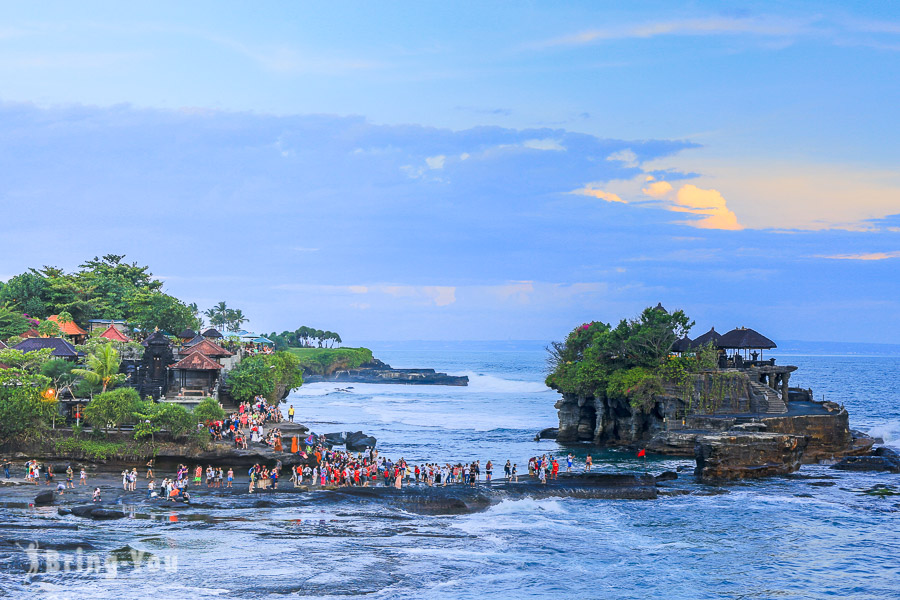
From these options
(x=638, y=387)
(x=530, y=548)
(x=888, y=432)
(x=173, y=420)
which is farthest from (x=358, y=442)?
(x=888, y=432)

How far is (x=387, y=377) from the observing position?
171 m

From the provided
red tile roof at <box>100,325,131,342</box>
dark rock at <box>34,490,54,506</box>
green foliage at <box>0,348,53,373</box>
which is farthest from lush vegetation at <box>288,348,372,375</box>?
dark rock at <box>34,490,54,506</box>

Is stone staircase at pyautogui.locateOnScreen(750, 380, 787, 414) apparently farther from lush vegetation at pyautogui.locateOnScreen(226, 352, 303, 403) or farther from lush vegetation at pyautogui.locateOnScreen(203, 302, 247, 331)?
lush vegetation at pyautogui.locateOnScreen(203, 302, 247, 331)

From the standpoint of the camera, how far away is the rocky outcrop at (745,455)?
158 feet

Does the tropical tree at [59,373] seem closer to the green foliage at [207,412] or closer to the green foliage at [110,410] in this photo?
the green foliage at [110,410]

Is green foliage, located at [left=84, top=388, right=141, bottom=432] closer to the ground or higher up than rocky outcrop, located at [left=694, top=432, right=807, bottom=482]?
higher up

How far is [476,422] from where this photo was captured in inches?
3460

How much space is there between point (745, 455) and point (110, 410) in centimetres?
3972

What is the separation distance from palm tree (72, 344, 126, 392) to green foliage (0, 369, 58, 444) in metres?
3.97

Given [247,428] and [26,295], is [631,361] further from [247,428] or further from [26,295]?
[26,295]

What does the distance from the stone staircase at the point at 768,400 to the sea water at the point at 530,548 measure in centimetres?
985

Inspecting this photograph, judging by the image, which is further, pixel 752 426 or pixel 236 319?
pixel 236 319

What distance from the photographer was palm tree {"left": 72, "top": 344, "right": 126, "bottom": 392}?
50.8 m

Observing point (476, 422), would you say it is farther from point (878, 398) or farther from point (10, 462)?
point (878, 398)
